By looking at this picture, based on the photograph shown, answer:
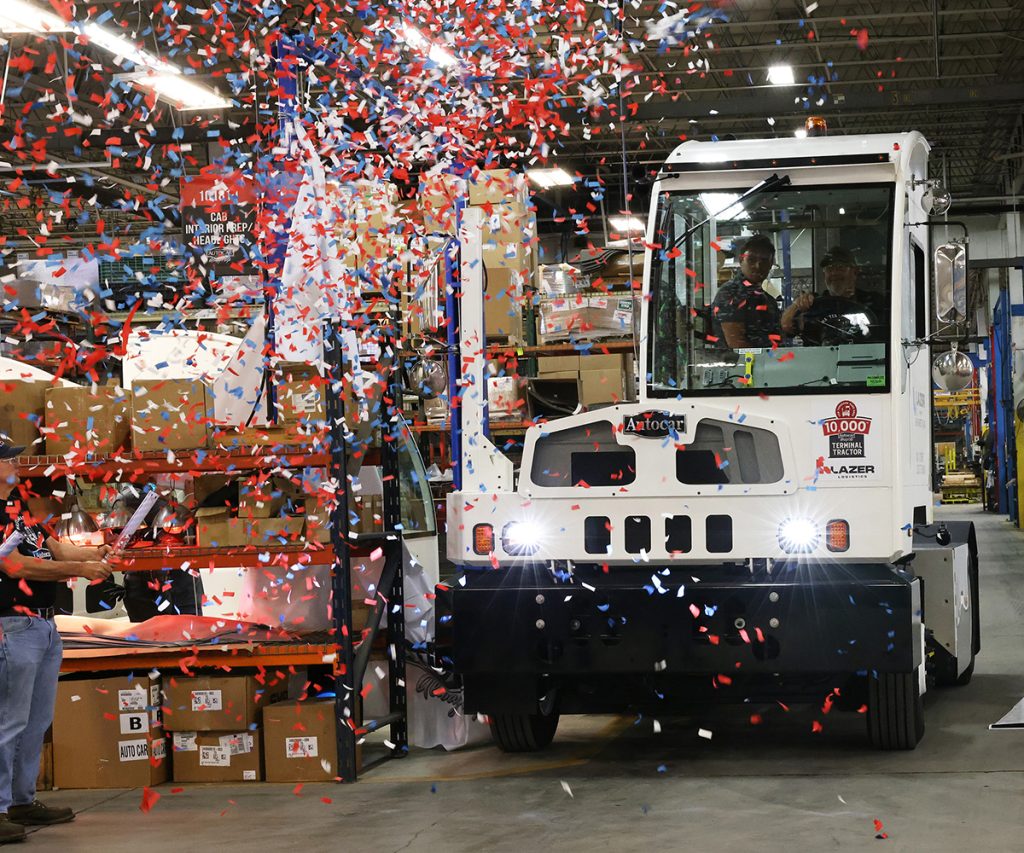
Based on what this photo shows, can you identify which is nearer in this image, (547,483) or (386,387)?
(547,483)

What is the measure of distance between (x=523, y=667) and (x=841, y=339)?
7.37ft

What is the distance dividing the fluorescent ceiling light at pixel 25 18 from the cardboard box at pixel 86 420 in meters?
4.49

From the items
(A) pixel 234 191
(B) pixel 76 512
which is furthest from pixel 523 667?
(A) pixel 234 191

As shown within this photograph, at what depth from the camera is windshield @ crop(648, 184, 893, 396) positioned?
6.73 m

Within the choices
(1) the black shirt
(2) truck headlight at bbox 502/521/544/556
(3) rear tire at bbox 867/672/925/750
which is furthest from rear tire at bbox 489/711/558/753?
(1) the black shirt

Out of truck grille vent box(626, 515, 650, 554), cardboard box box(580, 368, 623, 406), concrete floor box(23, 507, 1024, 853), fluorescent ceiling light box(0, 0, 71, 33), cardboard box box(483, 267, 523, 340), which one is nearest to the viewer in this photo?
concrete floor box(23, 507, 1024, 853)

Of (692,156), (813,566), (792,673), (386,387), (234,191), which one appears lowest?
(792,673)

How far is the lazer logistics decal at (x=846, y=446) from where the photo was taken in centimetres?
643

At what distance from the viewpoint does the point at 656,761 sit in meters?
7.04

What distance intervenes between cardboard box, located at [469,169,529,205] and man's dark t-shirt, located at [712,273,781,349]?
311cm

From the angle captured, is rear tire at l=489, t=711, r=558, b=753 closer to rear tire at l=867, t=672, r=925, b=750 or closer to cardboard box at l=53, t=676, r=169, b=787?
rear tire at l=867, t=672, r=925, b=750

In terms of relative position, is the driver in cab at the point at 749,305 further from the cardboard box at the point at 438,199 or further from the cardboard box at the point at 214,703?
the cardboard box at the point at 214,703

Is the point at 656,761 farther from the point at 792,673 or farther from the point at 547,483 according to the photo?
the point at 547,483

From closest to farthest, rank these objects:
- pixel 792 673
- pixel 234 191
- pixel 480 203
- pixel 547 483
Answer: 1. pixel 792 673
2. pixel 547 483
3. pixel 480 203
4. pixel 234 191
